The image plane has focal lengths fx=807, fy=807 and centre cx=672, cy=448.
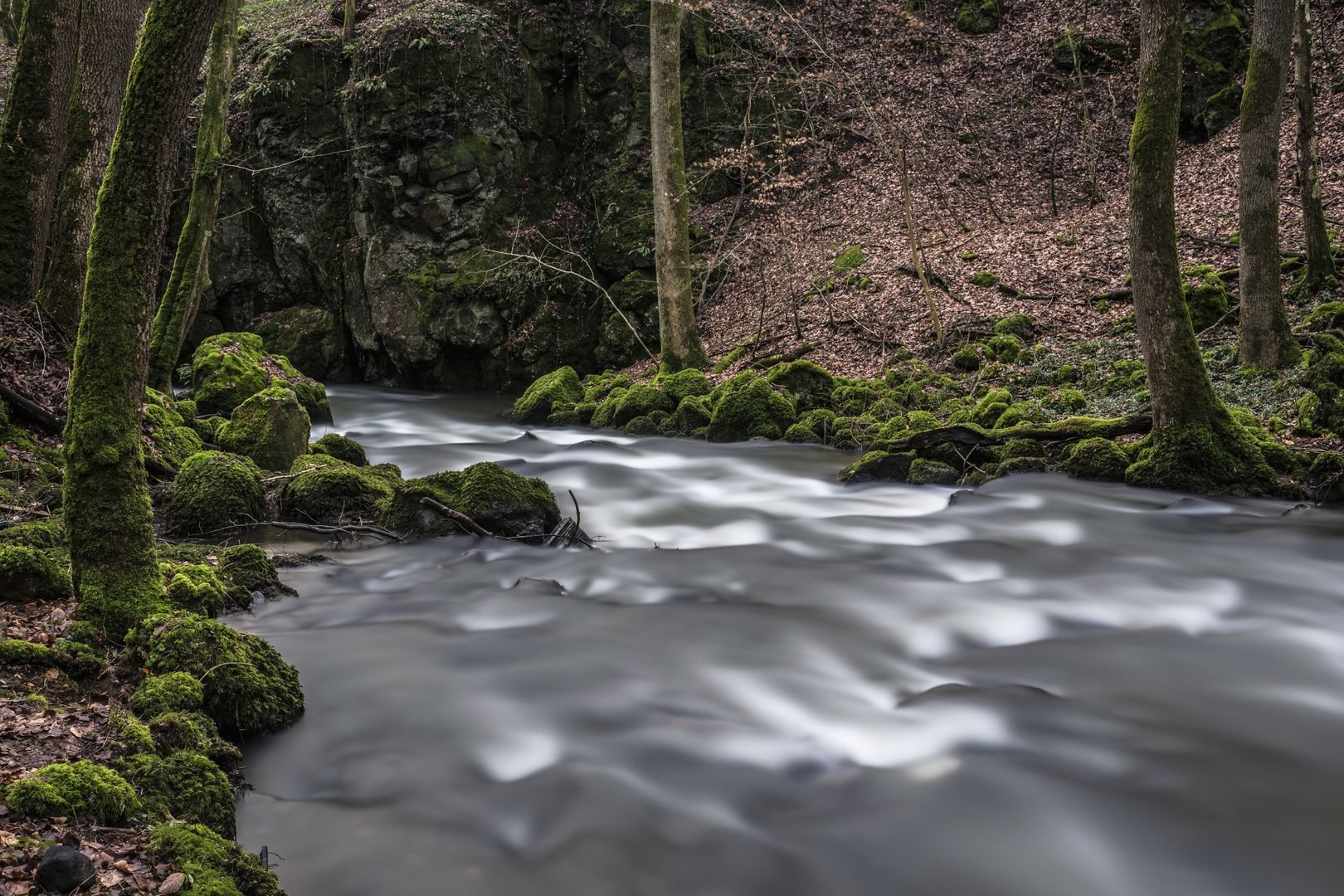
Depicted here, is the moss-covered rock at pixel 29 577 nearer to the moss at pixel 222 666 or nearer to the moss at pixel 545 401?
the moss at pixel 222 666

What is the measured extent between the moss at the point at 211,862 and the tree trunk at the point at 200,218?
1086 centimetres

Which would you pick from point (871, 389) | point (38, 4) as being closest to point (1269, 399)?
point (871, 389)

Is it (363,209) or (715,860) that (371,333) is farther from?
(715,860)

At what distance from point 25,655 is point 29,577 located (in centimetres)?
81

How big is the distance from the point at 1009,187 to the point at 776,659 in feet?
54.4

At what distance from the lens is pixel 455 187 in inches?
758

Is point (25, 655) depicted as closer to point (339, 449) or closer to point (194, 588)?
point (194, 588)

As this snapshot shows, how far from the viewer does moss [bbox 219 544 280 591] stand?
17.7 feet

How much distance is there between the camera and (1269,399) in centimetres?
933

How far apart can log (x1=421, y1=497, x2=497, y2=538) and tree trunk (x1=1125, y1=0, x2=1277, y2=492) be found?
6.58m

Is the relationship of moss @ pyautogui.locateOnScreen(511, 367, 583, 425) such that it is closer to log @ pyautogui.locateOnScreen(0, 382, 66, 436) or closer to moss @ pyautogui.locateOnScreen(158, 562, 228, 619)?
log @ pyautogui.locateOnScreen(0, 382, 66, 436)

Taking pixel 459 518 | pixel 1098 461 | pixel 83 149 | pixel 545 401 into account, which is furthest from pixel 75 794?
pixel 545 401

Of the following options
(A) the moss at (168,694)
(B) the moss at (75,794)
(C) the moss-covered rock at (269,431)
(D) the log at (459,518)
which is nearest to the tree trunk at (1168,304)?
(D) the log at (459,518)

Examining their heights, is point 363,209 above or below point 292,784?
above
